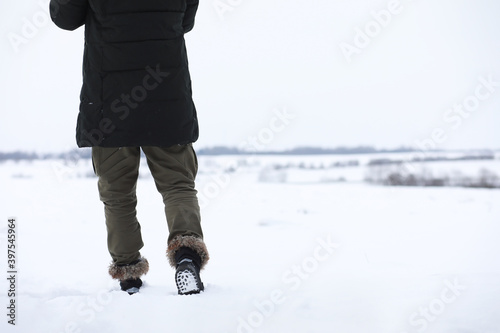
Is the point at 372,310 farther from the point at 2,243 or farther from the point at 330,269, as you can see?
the point at 2,243

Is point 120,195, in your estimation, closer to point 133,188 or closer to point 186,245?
point 133,188

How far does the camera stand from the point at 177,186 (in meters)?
2.07

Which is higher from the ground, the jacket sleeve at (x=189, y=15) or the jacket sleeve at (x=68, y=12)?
the jacket sleeve at (x=189, y=15)

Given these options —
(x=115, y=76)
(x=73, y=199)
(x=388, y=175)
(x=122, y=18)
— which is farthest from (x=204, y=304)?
(x=388, y=175)

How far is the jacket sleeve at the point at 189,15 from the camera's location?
216cm

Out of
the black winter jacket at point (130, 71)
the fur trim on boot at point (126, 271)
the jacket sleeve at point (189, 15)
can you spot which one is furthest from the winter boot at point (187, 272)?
the jacket sleeve at point (189, 15)

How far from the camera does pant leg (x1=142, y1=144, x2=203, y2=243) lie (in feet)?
6.66

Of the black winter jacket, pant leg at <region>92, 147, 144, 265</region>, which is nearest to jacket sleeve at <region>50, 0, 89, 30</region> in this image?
the black winter jacket

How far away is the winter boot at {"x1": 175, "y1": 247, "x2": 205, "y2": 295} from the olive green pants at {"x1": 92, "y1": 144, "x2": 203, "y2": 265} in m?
0.10

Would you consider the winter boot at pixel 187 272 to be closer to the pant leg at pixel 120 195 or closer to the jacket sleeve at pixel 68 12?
the pant leg at pixel 120 195

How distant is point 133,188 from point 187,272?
1.71ft

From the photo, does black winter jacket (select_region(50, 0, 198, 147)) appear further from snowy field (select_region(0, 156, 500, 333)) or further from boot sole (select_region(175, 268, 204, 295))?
snowy field (select_region(0, 156, 500, 333))

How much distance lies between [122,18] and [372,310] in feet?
5.01

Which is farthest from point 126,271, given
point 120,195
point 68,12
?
point 68,12
